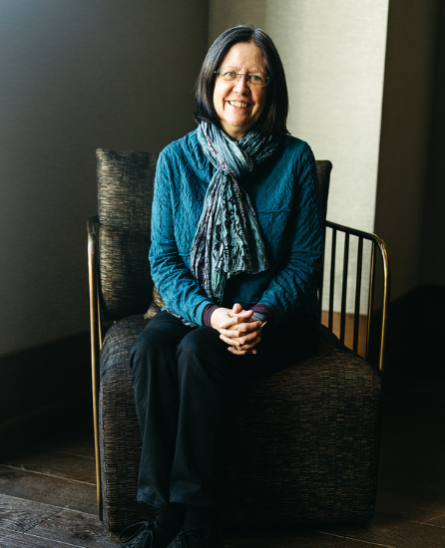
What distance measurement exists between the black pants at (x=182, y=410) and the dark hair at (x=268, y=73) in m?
0.61

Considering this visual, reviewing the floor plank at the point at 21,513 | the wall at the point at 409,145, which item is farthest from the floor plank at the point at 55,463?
the wall at the point at 409,145

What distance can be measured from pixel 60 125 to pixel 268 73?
792 mm

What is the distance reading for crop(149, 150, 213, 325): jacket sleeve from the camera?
1435mm

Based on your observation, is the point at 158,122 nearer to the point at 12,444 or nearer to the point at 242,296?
the point at 242,296

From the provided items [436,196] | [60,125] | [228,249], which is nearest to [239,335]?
[228,249]

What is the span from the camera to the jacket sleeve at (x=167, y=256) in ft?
4.71

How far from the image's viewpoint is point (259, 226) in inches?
57.9

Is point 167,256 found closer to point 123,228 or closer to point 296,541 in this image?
point 123,228

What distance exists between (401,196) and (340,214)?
43 centimetres

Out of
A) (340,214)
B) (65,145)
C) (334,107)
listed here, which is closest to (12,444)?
(65,145)

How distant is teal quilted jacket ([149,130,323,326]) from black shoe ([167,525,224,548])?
51cm

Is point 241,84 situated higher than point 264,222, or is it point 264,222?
point 241,84

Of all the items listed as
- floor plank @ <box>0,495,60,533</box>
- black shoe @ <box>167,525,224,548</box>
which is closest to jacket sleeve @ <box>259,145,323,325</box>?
black shoe @ <box>167,525,224,548</box>

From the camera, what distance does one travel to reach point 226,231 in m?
1.44
